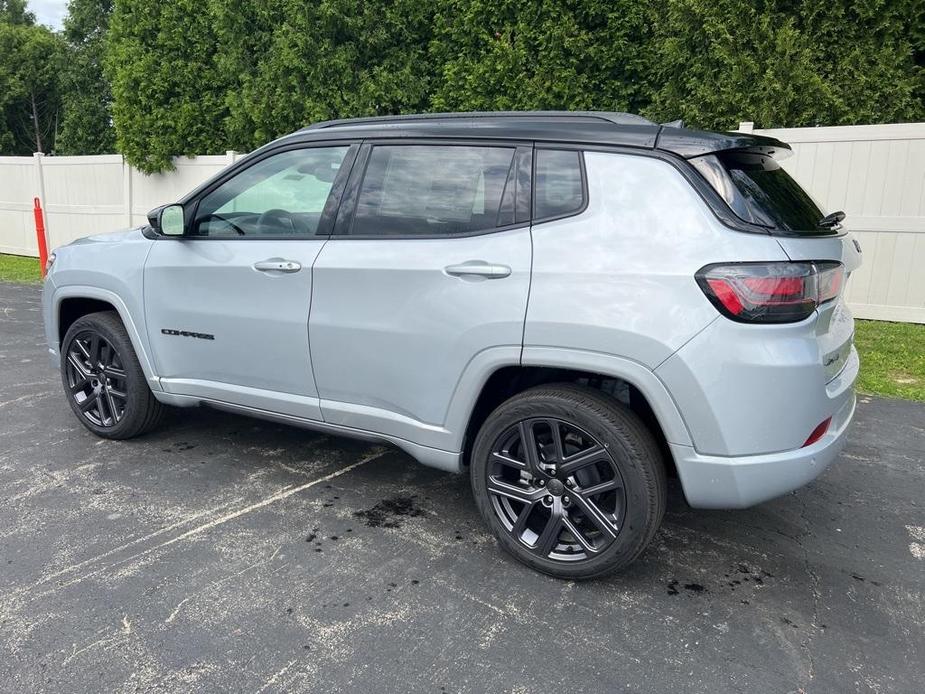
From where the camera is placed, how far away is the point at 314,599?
2850 millimetres

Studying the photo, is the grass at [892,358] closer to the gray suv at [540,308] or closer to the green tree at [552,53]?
the gray suv at [540,308]

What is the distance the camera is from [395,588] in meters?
2.94

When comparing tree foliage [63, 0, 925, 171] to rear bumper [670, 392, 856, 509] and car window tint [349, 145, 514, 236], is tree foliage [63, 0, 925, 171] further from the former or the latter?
rear bumper [670, 392, 856, 509]

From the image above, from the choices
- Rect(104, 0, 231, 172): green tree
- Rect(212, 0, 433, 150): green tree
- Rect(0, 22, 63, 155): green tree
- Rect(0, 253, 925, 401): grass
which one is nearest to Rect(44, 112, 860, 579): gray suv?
Rect(0, 253, 925, 401): grass

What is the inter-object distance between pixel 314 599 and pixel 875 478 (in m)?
3.18

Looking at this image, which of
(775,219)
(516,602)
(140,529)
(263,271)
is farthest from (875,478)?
(140,529)

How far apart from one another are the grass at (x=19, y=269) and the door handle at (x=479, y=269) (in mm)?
10752

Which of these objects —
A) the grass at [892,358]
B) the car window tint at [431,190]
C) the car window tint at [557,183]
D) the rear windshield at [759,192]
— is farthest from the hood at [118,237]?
the grass at [892,358]

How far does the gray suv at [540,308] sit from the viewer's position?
2.63 metres

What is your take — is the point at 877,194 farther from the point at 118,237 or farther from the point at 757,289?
the point at 118,237

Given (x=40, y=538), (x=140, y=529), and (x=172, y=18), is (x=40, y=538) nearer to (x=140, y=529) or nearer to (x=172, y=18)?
(x=140, y=529)

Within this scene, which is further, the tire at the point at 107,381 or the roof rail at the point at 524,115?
the tire at the point at 107,381

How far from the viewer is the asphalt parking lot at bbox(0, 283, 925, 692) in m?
2.45

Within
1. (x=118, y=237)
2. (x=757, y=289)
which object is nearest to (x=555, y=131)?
(x=757, y=289)
